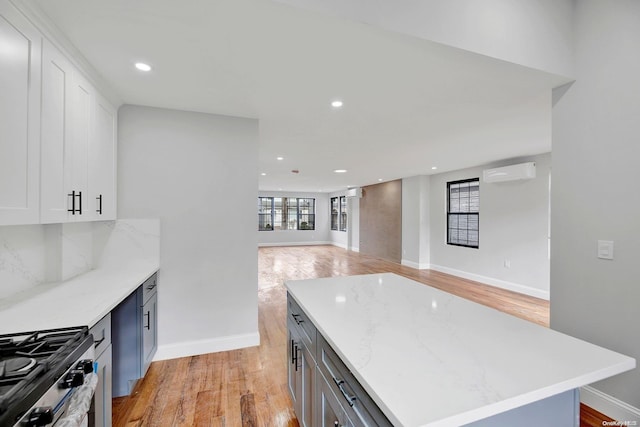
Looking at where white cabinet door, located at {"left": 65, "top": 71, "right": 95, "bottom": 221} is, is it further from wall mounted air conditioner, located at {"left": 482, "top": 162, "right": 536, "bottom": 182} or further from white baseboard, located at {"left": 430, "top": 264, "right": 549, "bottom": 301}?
white baseboard, located at {"left": 430, "top": 264, "right": 549, "bottom": 301}

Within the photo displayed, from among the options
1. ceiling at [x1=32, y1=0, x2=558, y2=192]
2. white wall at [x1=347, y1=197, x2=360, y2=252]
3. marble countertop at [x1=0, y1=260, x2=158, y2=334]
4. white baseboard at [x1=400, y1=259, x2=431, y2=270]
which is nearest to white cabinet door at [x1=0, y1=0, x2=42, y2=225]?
ceiling at [x1=32, y1=0, x2=558, y2=192]

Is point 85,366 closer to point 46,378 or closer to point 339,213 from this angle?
point 46,378

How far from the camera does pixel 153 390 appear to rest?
7.26 ft

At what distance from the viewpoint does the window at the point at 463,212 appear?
5785 millimetres

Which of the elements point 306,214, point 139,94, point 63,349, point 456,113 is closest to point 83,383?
point 63,349

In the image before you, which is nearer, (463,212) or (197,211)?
(197,211)

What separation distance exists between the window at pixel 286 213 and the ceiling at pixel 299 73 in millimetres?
8175

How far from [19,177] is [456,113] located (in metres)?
3.16

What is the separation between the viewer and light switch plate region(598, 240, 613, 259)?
1.82m

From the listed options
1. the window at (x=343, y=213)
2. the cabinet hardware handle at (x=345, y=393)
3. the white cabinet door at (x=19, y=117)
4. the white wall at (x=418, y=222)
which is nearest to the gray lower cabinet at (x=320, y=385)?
the cabinet hardware handle at (x=345, y=393)

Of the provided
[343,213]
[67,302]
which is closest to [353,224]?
[343,213]

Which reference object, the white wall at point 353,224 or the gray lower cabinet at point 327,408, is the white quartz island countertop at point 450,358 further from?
the white wall at point 353,224

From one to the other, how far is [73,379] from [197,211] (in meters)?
1.82

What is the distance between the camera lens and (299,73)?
6.50 ft
